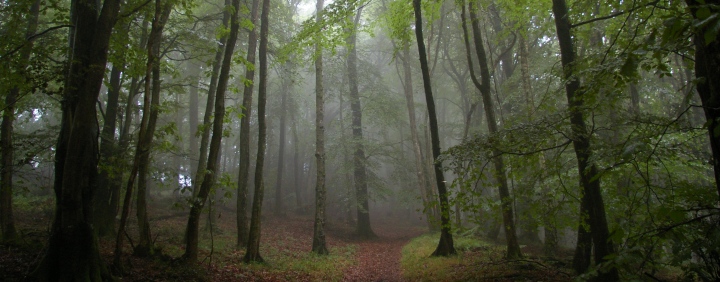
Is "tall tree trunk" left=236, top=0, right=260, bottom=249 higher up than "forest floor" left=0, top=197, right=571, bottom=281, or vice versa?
"tall tree trunk" left=236, top=0, right=260, bottom=249

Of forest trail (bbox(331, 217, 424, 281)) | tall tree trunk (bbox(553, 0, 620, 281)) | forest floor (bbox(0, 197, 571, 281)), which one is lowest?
forest trail (bbox(331, 217, 424, 281))

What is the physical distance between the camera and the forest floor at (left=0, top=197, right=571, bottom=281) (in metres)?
7.26

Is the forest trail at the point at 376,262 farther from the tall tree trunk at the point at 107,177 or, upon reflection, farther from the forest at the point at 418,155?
the tall tree trunk at the point at 107,177

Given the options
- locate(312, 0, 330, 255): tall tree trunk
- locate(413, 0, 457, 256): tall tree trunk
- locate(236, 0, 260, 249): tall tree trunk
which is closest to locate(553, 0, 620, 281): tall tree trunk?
locate(413, 0, 457, 256): tall tree trunk

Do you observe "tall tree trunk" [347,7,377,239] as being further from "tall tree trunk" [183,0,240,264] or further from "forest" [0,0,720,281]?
"tall tree trunk" [183,0,240,264]

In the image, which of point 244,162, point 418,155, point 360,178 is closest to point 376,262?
point 244,162

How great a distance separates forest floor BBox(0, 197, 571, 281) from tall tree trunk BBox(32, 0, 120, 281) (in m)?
0.66

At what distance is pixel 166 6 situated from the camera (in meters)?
8.16

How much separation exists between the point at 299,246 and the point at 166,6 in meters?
10.9

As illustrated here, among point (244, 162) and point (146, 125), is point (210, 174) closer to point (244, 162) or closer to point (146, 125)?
point (146, 125)

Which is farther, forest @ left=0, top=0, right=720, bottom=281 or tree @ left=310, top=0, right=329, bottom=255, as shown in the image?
tree @ left=310, top=0, right=329, bottom=255

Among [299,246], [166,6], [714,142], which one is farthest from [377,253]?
[714,142]

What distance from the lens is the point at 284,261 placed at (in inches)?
454

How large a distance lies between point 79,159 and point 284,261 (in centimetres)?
702
